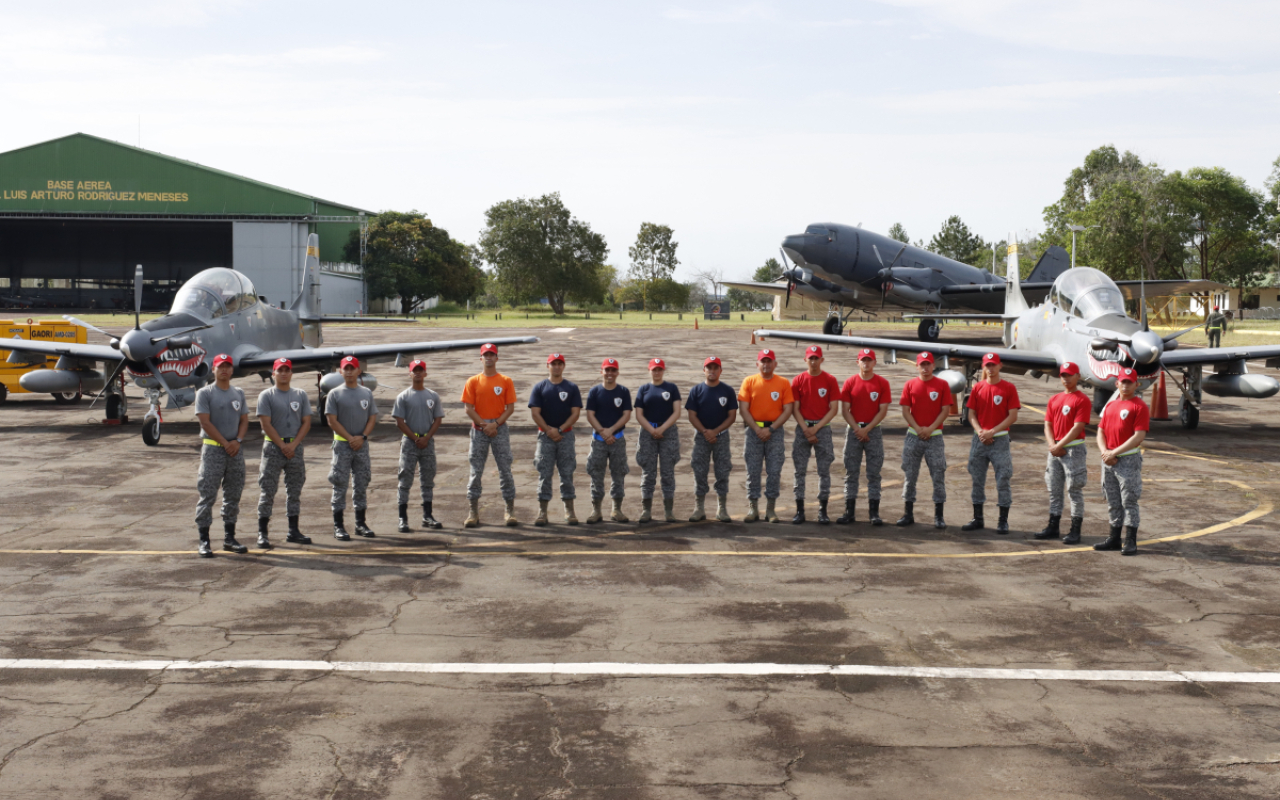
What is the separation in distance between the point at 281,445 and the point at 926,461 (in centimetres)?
708

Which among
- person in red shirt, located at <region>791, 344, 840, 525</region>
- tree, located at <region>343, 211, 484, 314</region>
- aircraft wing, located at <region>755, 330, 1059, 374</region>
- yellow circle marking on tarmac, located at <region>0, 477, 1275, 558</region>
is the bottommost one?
yellow circle marking on tarmac, located at <region>0, 477, 1275, 558</region>

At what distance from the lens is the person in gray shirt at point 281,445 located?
10.1m

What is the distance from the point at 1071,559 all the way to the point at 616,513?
4.93 metres

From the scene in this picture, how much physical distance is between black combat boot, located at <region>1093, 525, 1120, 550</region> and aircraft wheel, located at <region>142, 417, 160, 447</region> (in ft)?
49.2

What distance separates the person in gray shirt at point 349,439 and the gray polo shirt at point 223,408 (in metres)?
0.91

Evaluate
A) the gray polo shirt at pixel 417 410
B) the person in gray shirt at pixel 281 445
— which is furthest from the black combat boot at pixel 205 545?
the gray polo shirt at pixel 417 410

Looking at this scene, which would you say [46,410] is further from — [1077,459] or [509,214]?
[509,214]

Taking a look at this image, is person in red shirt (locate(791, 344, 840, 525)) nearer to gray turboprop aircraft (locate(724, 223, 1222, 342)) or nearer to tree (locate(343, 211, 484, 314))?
gray turboprop aircraft (locate(724, 223, 1222, 342))

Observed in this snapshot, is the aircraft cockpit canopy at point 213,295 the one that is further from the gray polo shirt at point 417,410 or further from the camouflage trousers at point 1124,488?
the camouflage trousers at point 1124,488

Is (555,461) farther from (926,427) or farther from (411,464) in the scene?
(926,427)

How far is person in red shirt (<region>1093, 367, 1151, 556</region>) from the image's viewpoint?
31.8 ft

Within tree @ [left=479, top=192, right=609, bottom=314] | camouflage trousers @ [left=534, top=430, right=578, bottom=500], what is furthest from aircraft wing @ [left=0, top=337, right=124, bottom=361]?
tree @ [left=479, top=192, right=609, bottom=314]

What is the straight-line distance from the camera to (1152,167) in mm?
79625

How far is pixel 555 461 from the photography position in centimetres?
1113
